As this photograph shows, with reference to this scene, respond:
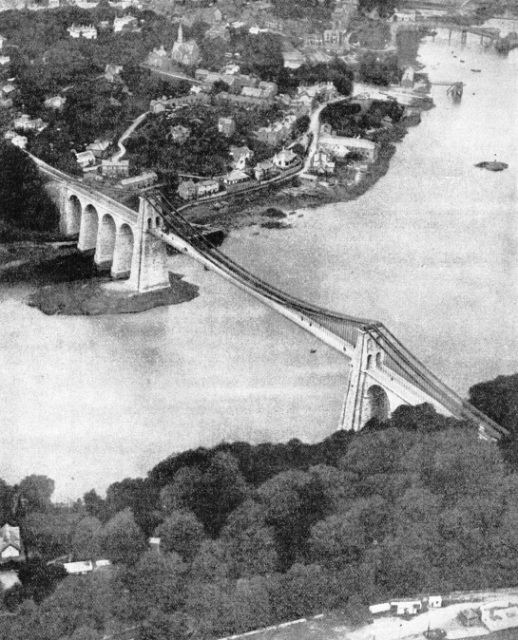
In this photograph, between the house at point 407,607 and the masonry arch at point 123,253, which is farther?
the masonry arch at point 123,253

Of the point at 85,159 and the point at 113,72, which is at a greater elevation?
the point at 113,72

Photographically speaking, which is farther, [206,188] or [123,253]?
[206,188]

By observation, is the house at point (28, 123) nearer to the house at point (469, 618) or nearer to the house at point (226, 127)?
the house at point (226, 127)

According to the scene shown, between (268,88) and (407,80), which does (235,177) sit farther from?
(407,80)

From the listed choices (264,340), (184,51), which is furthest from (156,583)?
(184,51)

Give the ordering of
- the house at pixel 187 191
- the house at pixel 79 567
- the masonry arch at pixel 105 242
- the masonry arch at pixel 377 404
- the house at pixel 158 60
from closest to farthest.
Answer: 1. the house at pixel 79 567
2. the masonry arch at pixel 377 404
3. the masonry arch at pixel 105 242
4. the house at pixel 187 191
5. the house at pixel 158 60

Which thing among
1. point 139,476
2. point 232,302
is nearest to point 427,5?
point 232,302

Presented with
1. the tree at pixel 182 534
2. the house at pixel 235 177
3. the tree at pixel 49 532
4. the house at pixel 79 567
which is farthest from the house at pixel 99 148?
the house at pixel 79 567

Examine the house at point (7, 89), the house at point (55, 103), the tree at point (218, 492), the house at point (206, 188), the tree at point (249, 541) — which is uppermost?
the tree at point (249, 541)
